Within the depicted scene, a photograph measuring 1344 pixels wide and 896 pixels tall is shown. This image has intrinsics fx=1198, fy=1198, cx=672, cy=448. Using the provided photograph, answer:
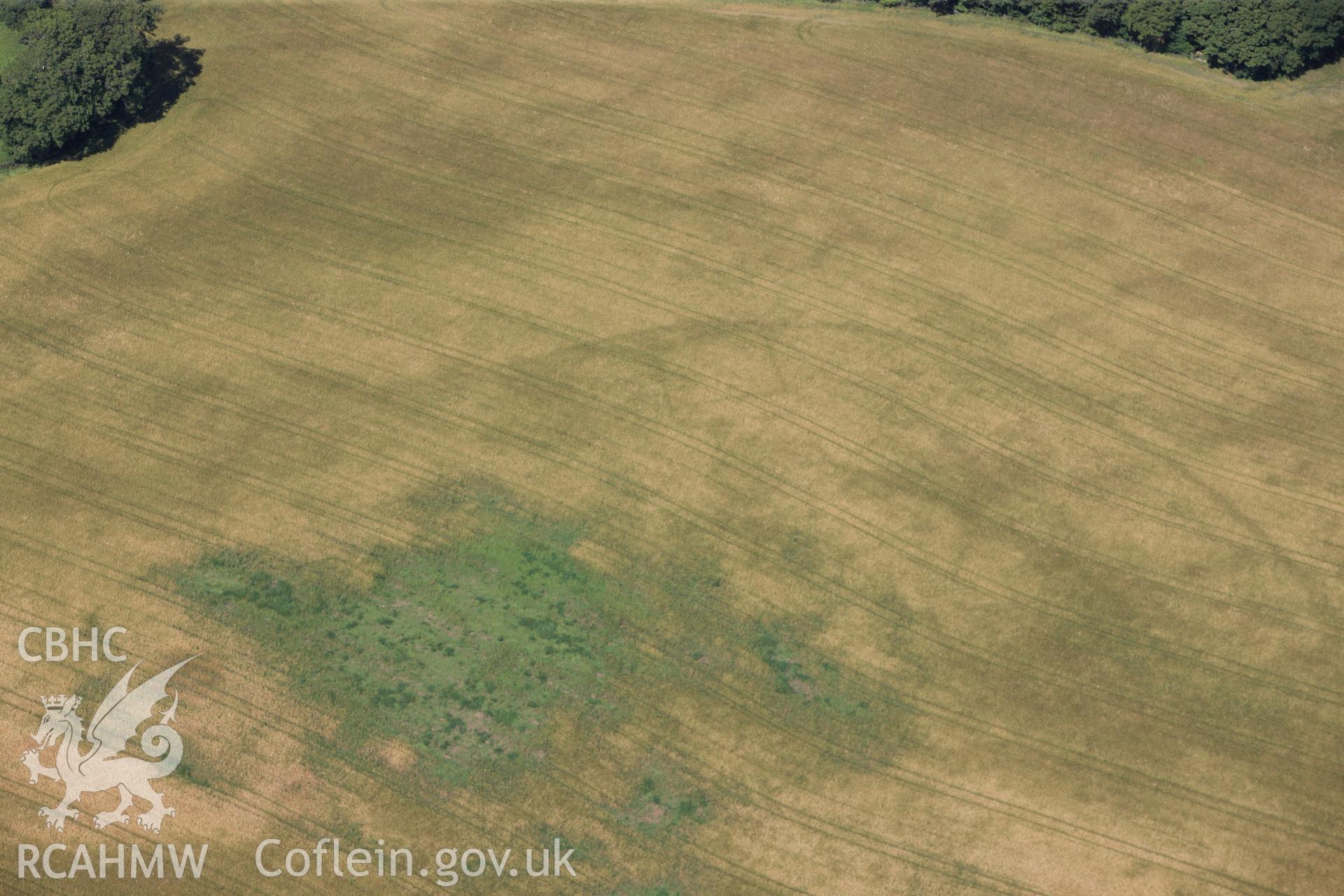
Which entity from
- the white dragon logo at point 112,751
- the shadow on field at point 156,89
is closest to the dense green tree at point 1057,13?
the shadow on field at point 156,89

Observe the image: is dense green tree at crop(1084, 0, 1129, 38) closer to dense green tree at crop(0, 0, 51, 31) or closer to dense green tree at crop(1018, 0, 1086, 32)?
dense green tree at crop(1018, 0, 1086, 32)

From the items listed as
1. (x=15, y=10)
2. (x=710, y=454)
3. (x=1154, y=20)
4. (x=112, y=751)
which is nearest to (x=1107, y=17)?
(x=1154, y=20)

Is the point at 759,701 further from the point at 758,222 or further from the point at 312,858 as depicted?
the point at 758,222

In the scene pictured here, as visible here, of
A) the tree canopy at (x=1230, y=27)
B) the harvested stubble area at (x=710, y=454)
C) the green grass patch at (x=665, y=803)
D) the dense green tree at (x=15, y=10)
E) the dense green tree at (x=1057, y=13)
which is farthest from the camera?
the dense green tree at (x=1057, y=13)

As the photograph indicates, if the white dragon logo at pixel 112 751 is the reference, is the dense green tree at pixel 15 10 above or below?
above

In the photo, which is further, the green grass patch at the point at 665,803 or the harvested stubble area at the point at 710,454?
the harvested stubble area at the point at 710,454

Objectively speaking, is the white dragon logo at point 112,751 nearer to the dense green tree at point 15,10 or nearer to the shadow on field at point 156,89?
the shadow on field at point 156,89
